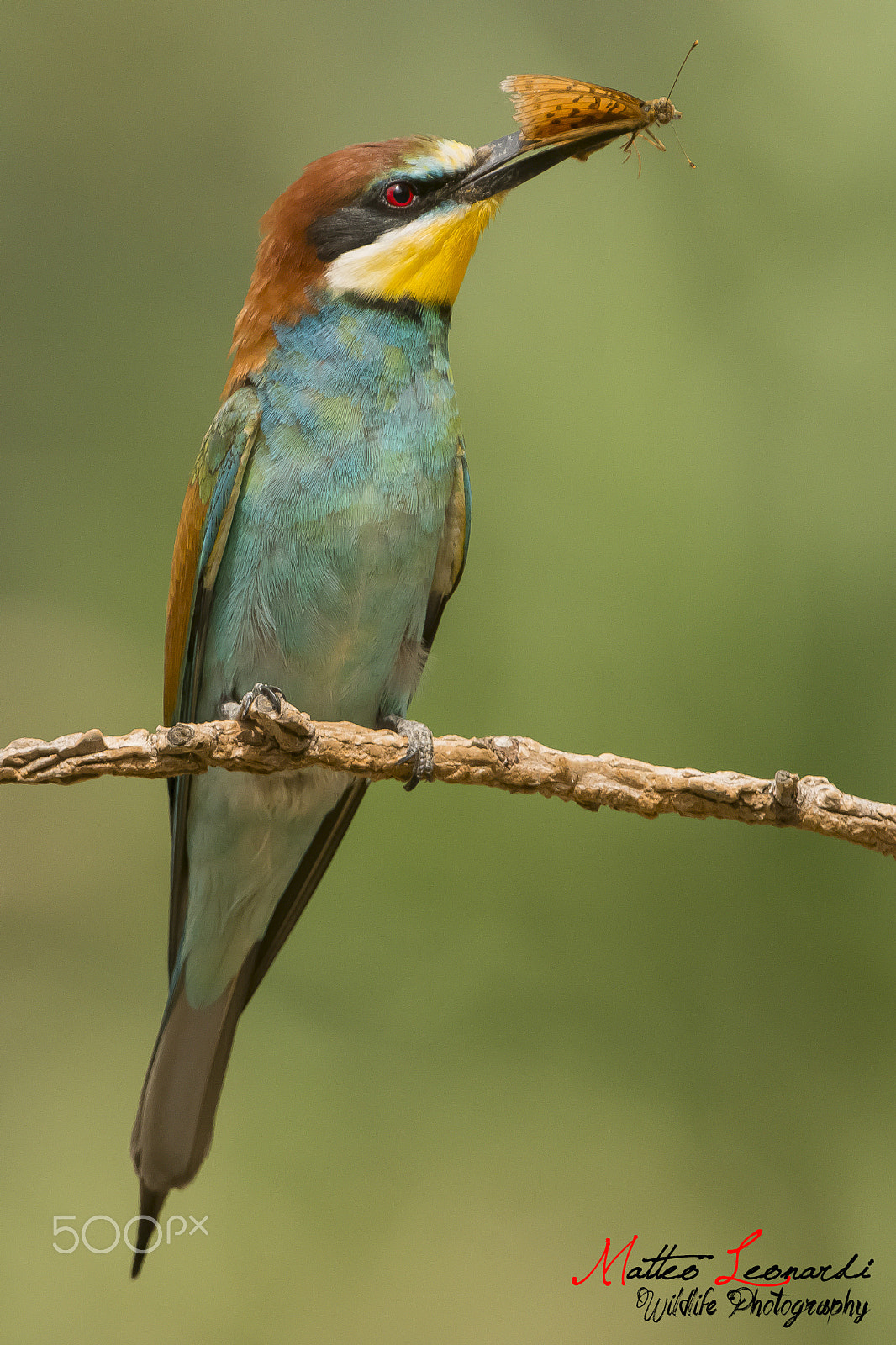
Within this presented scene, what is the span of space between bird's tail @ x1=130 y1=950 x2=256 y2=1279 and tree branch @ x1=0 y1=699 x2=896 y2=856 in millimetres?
793

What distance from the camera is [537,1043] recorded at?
2586 mm

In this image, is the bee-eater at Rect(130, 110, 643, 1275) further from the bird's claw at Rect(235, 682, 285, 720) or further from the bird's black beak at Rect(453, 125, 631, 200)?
the bird's claw at Rect(235, 682, 285, 720)

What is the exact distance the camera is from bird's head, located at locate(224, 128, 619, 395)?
6.50ft

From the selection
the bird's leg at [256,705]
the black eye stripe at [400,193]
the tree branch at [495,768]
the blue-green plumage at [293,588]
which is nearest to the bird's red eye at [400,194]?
the black eye stripe at [400,193]

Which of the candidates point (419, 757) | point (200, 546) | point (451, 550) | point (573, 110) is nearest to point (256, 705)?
point (419, 757)

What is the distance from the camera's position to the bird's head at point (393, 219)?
6.50ft

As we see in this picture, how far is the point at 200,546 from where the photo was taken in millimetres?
1981

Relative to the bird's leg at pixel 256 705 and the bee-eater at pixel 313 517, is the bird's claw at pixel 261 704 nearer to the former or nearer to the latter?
the bird's leg at pixel 256 705

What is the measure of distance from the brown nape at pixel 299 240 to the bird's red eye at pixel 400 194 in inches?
1.1

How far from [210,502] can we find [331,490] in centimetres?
23

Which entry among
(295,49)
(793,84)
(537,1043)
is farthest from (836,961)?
(295,49)

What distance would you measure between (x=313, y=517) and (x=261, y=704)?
0.48m

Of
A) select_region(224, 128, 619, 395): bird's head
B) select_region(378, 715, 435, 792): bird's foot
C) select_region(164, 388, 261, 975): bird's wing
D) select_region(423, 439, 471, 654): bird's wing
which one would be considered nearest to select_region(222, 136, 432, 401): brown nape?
select_region(224, 128, 619, 395): bird's head

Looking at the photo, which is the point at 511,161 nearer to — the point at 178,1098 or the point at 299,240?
the point at 299,240
